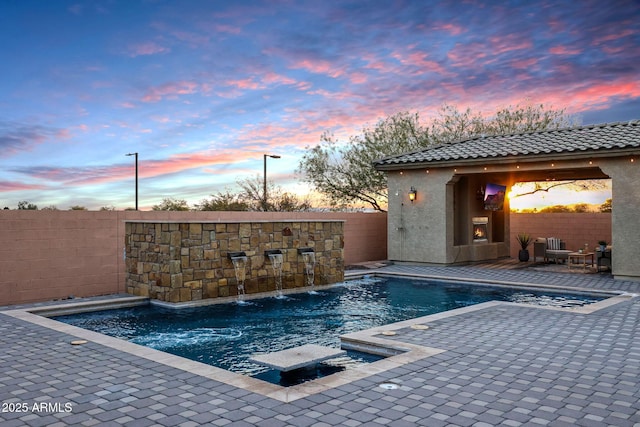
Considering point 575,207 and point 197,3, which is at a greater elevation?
point 197,3

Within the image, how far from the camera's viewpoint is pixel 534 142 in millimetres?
16281

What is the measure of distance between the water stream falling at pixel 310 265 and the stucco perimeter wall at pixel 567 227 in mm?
11771

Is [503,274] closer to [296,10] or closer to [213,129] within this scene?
[296,10]

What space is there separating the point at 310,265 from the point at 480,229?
29.6 feet

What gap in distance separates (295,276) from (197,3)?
7641mm

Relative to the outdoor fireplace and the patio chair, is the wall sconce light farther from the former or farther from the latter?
the patio chair

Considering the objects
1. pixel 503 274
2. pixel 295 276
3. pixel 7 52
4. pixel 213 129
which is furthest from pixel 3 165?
pixel 503 274

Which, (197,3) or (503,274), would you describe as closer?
(197,3)

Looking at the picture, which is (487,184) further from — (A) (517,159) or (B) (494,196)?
(A) (517,159)

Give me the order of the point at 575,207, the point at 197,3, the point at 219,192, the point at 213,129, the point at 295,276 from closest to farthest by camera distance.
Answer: the point at 295,276, the point at 197,3, the point at 213,129, the point at 219,192, the point at 575,207

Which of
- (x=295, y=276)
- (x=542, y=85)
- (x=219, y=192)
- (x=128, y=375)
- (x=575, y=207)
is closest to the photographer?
(x=128, y=375)

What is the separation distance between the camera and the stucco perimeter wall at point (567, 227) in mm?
19578

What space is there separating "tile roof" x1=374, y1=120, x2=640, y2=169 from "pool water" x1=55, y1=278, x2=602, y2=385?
4358 millimetres

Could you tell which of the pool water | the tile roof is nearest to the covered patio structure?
the tile roof
